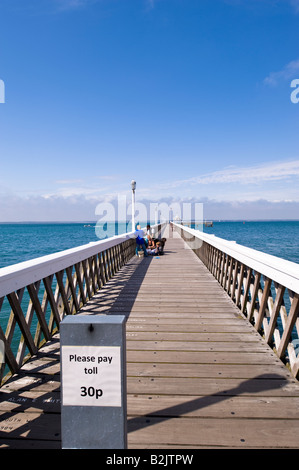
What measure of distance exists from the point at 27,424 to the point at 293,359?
8.04ft

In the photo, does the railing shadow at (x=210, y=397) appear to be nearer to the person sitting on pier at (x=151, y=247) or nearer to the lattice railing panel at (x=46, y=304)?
the lattice railing panel at (x=46, y=304)

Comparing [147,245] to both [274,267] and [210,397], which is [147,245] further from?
[210,397]

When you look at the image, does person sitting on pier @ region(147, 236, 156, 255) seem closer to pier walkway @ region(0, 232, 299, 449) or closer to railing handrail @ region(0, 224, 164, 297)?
railing handrail @ region(0, 224, 164, 297)

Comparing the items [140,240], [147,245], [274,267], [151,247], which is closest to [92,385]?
[274,267]

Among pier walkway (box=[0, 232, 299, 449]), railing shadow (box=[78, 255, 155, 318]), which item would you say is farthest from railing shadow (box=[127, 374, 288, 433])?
railing shadow (box=[78, 255, 155, 318])

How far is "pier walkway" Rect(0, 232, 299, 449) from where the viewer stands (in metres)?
2.08

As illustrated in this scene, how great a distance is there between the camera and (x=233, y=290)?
5.56 meters

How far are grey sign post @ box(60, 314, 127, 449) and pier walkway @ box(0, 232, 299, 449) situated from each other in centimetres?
76

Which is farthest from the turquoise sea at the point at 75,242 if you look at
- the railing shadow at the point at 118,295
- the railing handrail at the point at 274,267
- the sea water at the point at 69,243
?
the railing handrail at the point at 274,267

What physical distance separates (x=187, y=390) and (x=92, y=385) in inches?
60.8

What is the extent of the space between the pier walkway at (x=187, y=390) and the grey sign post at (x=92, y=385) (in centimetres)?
76

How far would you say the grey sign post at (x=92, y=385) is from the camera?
138cm

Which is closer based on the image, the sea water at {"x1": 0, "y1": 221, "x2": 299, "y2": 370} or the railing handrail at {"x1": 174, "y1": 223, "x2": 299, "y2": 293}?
the railing handrail at {"x1": 174, "y1": 223, "x2": 299, "y2": 293}

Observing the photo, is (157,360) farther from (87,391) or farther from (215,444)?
(87,391)
